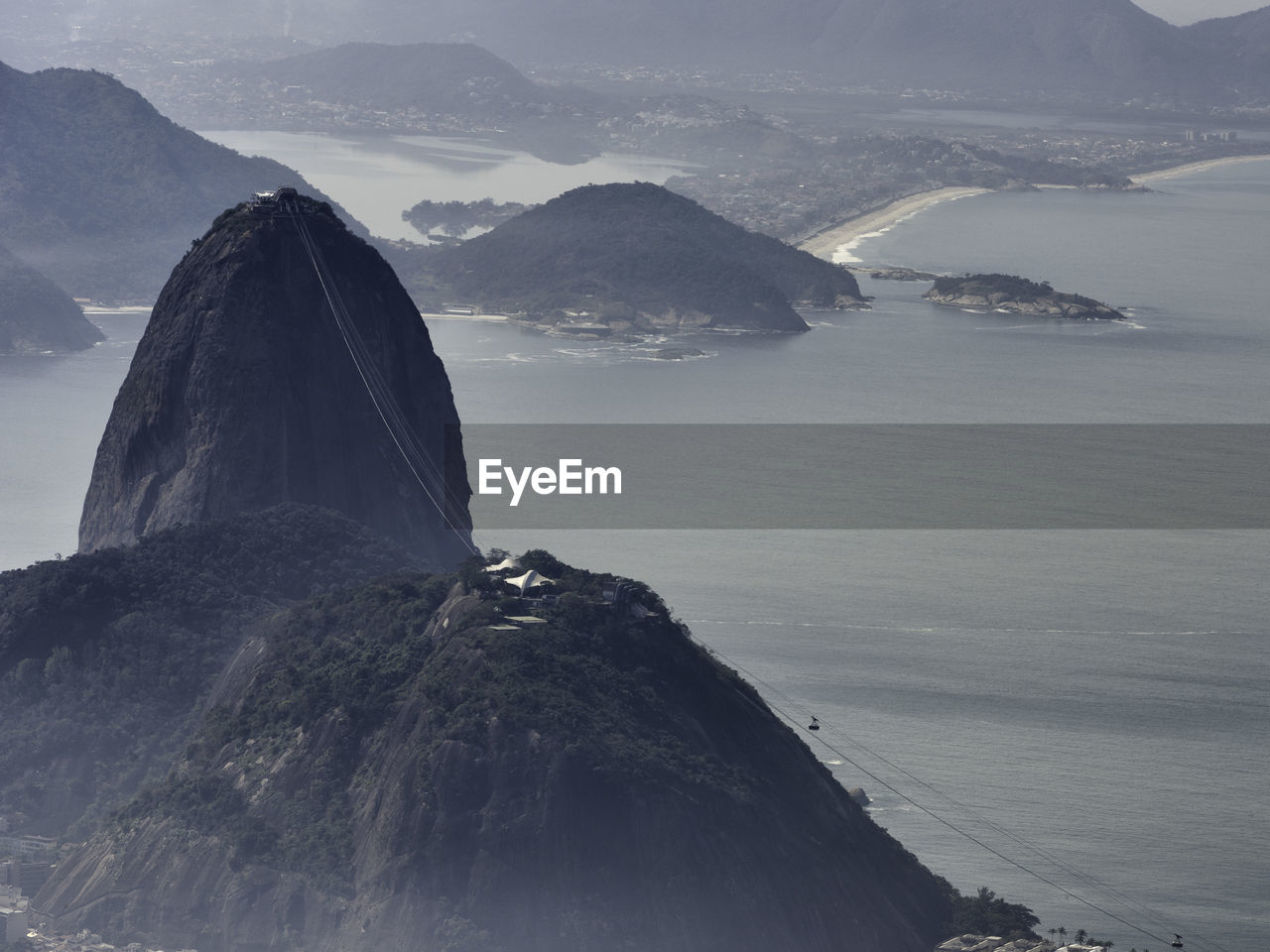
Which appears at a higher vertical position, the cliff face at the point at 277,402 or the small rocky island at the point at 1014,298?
the small rocky island at the point at 1014,298

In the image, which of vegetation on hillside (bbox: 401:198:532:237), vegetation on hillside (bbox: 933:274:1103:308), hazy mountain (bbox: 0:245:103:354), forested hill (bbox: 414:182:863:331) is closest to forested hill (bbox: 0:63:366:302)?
hazy mountain (bbox: 0:245:103:354)

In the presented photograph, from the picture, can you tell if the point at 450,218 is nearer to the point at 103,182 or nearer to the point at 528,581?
the point at 103,182

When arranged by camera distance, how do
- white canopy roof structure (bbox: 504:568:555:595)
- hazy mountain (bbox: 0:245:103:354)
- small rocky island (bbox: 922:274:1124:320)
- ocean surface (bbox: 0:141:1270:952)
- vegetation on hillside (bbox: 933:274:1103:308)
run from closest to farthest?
white canopy roof structure (bbox: 504:568:555:595)
ocean surface (bbox: 0:141:1270:952)
hazy mountain (bbox: 0:245:103:354)
small rocky island (bbox: 922:274:1124:320)
vegetation on hillside (bbox: 933:274:1103:308)

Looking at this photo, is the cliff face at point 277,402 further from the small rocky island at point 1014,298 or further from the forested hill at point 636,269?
the small rocky island at point 1014,298

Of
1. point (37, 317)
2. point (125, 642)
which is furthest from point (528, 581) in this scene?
point (37, 317)

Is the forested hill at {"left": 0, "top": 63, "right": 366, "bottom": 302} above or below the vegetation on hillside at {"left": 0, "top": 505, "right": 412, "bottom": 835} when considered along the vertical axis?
above

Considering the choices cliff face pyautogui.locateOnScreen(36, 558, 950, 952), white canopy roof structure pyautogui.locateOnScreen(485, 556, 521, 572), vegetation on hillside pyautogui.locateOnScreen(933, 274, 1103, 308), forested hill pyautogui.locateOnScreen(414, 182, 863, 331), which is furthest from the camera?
vegetation on hillside pyautogui.locateOnScreen(933, 274, 1103, 308)

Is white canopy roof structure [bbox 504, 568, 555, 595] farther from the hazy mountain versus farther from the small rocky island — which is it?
the small rocky island

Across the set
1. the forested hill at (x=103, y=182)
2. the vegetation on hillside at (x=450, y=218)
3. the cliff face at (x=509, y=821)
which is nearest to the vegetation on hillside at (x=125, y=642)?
the cliff face at (x=509, y=821)
